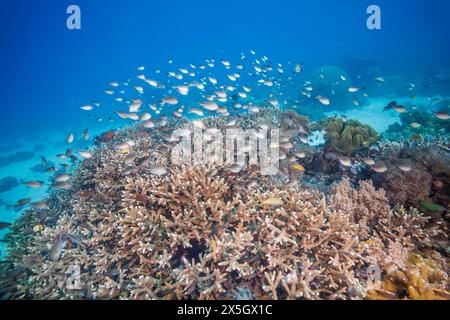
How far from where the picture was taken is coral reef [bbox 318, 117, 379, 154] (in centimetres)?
702

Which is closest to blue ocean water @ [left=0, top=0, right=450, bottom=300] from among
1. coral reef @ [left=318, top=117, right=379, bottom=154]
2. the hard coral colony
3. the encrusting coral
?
the hard coral colony

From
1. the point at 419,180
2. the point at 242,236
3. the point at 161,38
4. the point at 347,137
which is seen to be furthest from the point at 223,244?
the point at 161,38

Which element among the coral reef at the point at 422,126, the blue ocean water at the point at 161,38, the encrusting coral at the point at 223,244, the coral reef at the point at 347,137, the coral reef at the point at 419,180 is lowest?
the encrusting coral at the point at 223,244

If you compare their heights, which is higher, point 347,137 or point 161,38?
point 161,38

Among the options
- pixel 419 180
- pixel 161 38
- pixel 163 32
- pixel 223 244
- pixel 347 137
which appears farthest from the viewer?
pixel 163 32

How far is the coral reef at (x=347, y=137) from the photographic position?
7.02 metres

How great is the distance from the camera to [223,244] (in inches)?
145

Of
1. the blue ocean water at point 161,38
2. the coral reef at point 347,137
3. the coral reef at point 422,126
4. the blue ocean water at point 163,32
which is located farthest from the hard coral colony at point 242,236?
the blue ocean water at point 163,32

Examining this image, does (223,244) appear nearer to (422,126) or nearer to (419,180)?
(419,180)

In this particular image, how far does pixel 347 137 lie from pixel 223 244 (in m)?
5.46

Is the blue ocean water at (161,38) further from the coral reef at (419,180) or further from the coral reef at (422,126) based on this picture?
the coral reef at (419,180)

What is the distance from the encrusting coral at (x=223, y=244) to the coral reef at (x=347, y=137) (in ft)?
7.41

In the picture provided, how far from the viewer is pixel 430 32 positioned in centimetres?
8781
